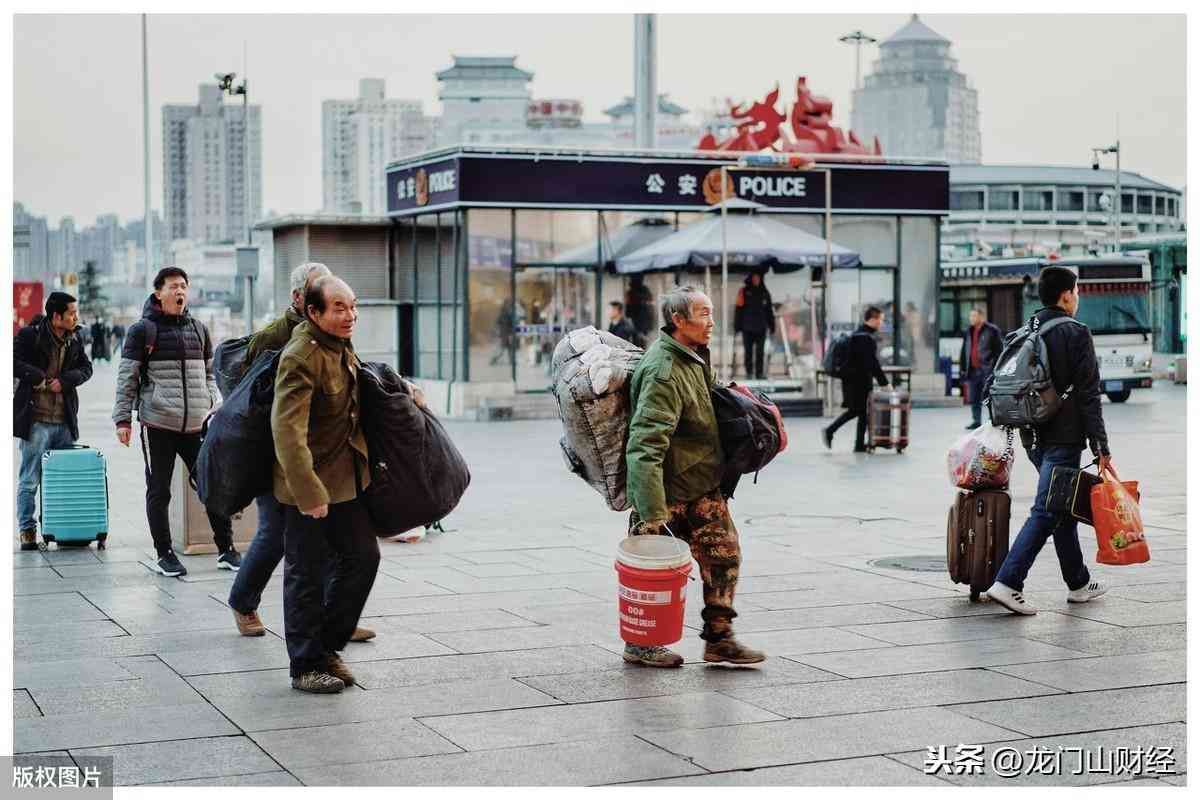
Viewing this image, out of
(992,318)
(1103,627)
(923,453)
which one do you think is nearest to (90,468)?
(1103,627)

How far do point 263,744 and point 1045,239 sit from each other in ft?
252

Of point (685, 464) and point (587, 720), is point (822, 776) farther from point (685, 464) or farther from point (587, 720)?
point (685, 464)

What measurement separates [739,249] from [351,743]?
2080 centimetres

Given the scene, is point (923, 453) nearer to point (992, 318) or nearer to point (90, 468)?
point (90, 468)

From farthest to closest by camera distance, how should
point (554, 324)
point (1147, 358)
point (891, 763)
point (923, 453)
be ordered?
1. point (1147, 358)
2. point (554, 324)
3. point (923, 453)
4. point (891, 763)

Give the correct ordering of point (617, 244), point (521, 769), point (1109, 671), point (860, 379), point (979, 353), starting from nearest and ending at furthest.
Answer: point (521, 769)
point (1109, 671)
point (860, 379)
point (979, 353)
point (617, 244)

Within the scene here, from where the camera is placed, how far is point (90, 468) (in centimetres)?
1130

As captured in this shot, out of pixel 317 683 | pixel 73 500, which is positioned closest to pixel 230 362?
pixel 317 683

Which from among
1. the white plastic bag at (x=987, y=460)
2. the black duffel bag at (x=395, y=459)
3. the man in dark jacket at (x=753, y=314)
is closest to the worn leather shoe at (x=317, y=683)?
the black duffel bag at (x=395, y=459)

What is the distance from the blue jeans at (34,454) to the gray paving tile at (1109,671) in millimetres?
6722

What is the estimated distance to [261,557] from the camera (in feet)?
26.1

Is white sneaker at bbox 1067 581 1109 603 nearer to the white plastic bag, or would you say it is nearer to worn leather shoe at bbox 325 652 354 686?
the white plastic bag

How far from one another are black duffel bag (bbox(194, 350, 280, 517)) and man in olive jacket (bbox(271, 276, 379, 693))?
0.36 feet

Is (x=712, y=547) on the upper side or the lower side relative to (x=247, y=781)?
upper
